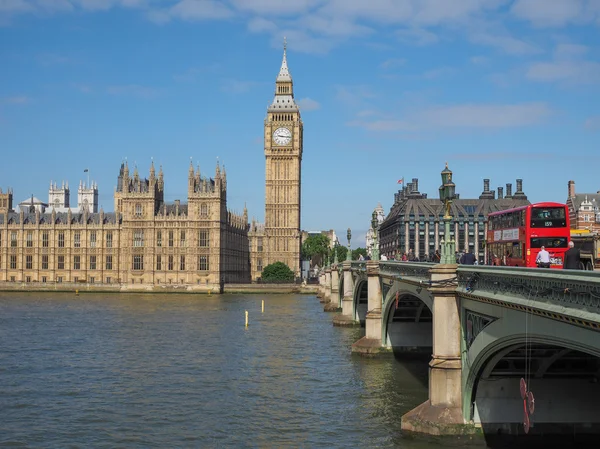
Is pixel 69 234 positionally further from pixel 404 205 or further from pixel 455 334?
pixel 455 334

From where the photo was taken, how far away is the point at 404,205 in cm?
16412

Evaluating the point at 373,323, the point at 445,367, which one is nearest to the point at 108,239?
the point at 373,323

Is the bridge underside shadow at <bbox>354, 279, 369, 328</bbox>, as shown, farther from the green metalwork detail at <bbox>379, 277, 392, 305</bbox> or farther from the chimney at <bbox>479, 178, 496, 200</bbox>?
the chimney at <bbox>479, 178, 496, 200</bbox>

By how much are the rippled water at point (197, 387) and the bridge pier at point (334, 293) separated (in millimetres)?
19387

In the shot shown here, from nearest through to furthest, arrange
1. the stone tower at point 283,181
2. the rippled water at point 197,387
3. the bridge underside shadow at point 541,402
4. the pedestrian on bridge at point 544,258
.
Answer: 1. the bridge underside shadow at point 541,402
2. the pedestrian on bridge at point 544,258
3. the rippled water at point 197,387
4. the stone tower at point 283,181

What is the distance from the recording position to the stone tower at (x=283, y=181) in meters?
149

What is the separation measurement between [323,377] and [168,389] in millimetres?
8130

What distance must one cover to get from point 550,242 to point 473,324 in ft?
53.4

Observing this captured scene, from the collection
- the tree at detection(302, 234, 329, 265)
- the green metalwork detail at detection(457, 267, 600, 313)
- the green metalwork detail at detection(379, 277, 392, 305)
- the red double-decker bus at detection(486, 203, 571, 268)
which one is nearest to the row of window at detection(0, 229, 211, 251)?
the tree at detection(302, 234, 329, 265)

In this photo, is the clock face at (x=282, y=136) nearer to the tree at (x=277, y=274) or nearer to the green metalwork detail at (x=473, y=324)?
the tree at (x=277, y=274)

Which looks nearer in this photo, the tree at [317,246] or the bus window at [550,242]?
the bus window at [550,242]

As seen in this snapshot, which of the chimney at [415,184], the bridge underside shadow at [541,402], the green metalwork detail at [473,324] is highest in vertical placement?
the chimney at [415,184]

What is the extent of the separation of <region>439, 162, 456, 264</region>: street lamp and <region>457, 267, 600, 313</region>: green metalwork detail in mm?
1553

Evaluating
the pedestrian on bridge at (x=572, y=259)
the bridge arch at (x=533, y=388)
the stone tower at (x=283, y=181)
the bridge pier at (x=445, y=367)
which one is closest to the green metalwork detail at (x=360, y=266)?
the bridge pier at (x=445, y=367)
